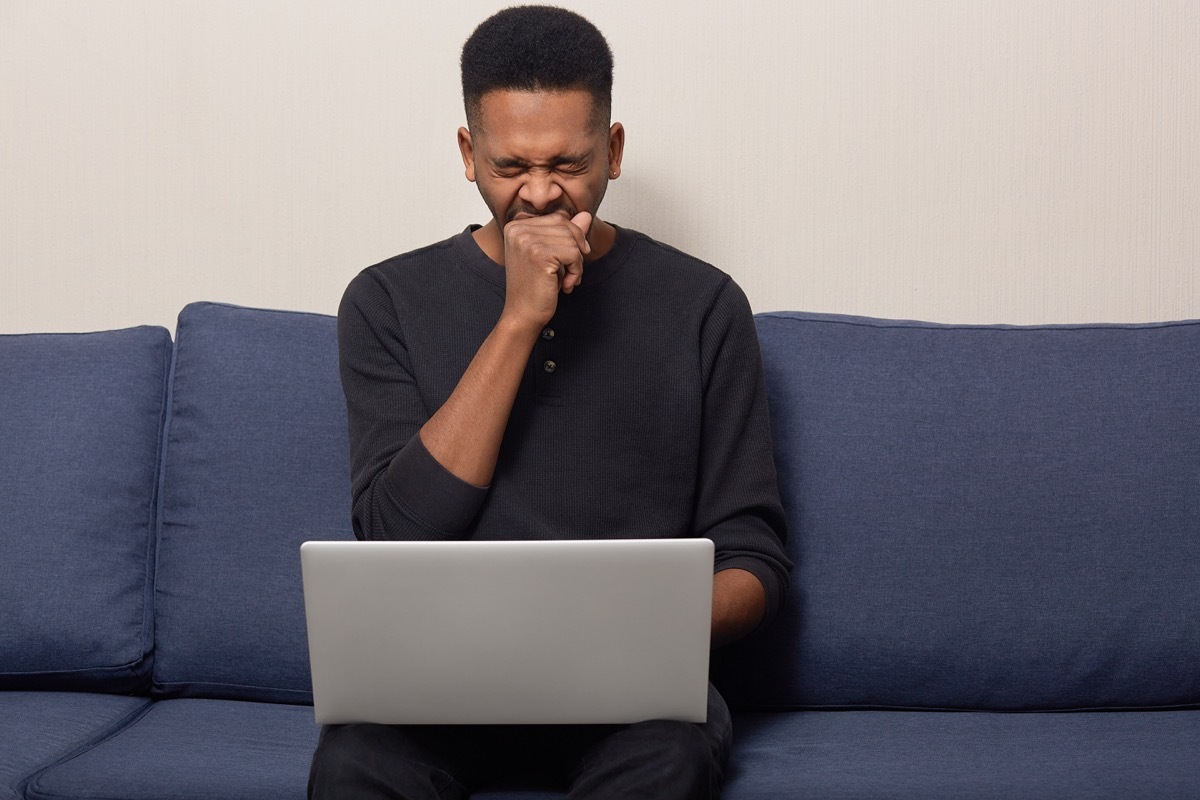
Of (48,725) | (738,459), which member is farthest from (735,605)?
(48,725)

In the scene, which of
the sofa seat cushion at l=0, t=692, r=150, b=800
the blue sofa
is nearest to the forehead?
the blue sofa

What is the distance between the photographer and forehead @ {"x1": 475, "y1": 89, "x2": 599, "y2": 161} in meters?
1.40

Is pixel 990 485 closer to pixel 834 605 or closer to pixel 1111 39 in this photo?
pixel 834 605

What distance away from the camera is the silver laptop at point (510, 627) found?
1.02 metres

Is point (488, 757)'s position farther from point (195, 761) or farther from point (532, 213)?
point (532, 213)

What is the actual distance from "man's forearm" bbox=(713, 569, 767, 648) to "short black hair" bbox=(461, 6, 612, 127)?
56 centimetres

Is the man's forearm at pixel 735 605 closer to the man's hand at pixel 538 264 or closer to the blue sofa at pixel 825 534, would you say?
the blue sofa at pixel 825 534

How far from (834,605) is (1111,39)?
103cm

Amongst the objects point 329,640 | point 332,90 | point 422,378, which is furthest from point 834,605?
point 332,90

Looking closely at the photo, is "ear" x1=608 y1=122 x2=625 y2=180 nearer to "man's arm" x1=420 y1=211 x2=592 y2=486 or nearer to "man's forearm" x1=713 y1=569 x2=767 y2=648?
"man's arm" x1=420 y1=211 x2=592 y2=486

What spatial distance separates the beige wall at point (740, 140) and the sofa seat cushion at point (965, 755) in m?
0.70

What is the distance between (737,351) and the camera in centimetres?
152

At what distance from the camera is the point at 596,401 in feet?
4.78

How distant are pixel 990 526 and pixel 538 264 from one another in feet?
2.26
